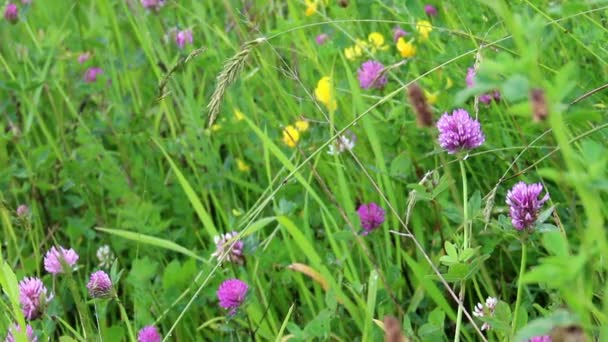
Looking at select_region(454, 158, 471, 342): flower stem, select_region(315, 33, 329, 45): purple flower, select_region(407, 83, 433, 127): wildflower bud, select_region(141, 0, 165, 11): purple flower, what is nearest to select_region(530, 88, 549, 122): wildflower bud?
select_region(407, 83, 433, 127): wildflower bud

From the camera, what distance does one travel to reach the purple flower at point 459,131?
1.39 metres

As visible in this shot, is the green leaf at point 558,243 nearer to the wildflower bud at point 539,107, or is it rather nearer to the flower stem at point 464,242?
the wildflower bud at point 539,107

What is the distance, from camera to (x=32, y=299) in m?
1.64

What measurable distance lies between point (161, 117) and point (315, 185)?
2.30 feet

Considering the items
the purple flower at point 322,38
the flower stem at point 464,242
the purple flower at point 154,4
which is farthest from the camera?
the purple flower at point 154,4

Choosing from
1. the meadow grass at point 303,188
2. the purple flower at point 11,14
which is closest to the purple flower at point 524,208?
the meadow grass at point 303,188

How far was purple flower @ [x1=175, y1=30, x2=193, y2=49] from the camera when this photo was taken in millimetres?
2643

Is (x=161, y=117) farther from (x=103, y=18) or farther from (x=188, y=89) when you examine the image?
(x=103, y=18)

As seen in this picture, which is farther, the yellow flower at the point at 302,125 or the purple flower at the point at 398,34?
the purple flower at the point at 398,34

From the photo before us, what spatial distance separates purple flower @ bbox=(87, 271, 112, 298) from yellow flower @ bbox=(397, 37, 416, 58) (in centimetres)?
86

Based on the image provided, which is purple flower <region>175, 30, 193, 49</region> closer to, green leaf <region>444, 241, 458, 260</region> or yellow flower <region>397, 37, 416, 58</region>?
yellow flower <region>397, 37, 416, 58</region>

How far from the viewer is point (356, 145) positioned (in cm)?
208

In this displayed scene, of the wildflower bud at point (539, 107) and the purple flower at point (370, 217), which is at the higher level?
the wildflower bud at point (539, 107)

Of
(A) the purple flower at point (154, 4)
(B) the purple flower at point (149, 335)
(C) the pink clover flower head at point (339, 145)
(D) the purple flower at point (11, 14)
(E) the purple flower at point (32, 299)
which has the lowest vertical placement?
(B) the purple flower at point (149, 335)
